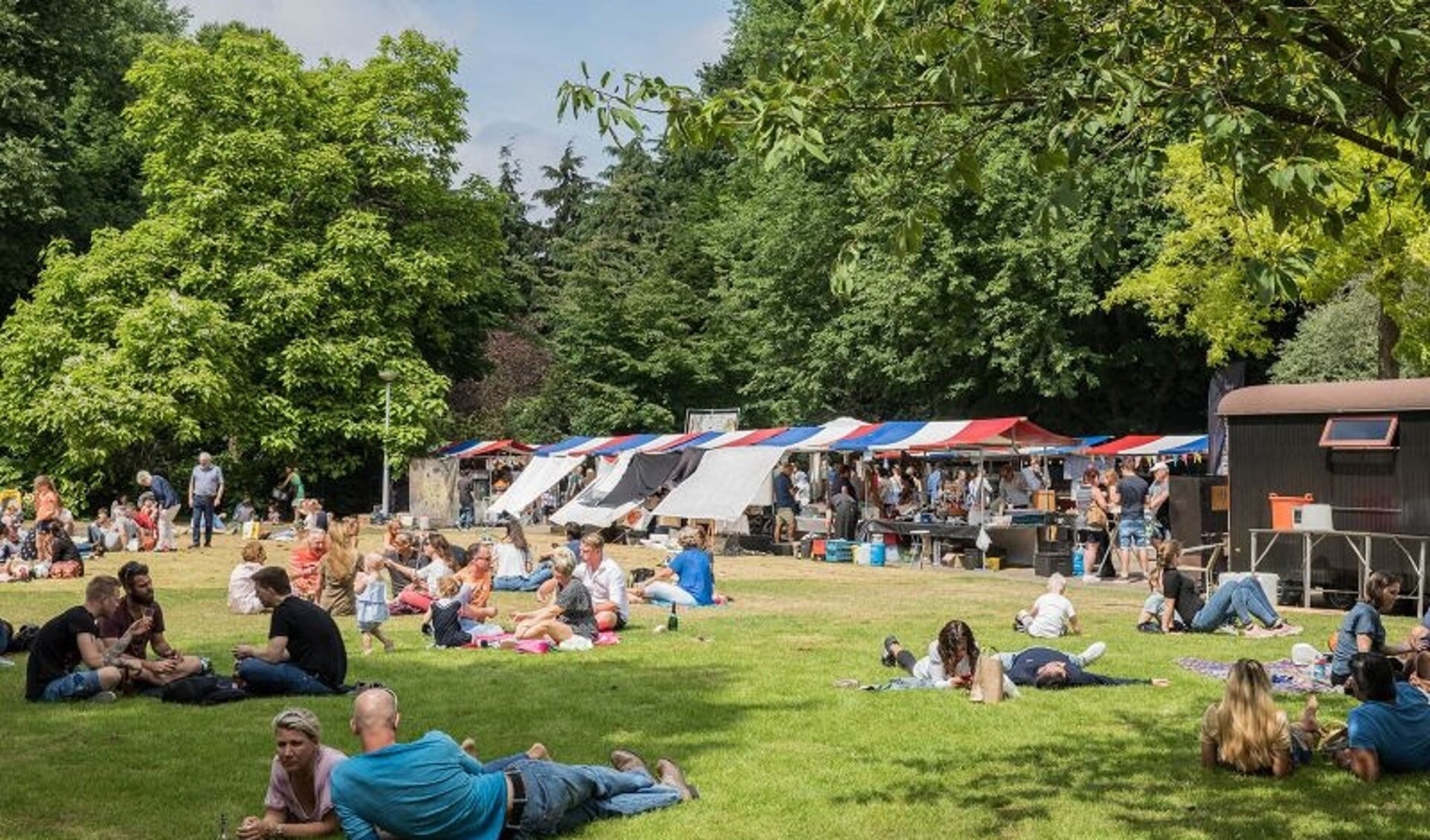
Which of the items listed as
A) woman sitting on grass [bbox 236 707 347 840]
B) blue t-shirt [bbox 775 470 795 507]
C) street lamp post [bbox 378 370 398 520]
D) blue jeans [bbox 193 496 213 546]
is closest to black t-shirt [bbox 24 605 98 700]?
woman sitting on grass [bbox 236 707 347 840]

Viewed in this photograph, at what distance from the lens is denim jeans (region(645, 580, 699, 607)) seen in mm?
18719

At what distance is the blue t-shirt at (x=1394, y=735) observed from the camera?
27.2ft

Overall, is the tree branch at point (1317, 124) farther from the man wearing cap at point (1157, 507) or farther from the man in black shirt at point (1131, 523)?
the man wearing cap at point (1157, 507)

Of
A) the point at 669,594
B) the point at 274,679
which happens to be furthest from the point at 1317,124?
the point at 669,594

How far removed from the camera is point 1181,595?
15.4 meters

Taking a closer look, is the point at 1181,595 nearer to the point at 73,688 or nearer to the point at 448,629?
the point at 448,629

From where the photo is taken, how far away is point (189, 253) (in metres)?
38.9

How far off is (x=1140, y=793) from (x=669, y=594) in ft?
36.7

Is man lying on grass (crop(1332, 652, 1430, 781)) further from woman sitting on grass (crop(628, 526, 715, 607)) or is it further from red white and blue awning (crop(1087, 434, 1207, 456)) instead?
red white and blue awning (crop(1087, 434, 1207, 456))

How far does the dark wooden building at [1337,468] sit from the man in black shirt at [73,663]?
1428 centimetres

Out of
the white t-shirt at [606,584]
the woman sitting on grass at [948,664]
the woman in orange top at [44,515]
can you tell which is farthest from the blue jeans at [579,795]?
the woman in orange top at [44,515]

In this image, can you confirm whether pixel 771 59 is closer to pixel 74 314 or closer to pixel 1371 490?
pixel 1371 490

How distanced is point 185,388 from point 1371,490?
1094 inches

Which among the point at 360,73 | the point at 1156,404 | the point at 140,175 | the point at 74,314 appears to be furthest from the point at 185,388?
the point at 1156,404
